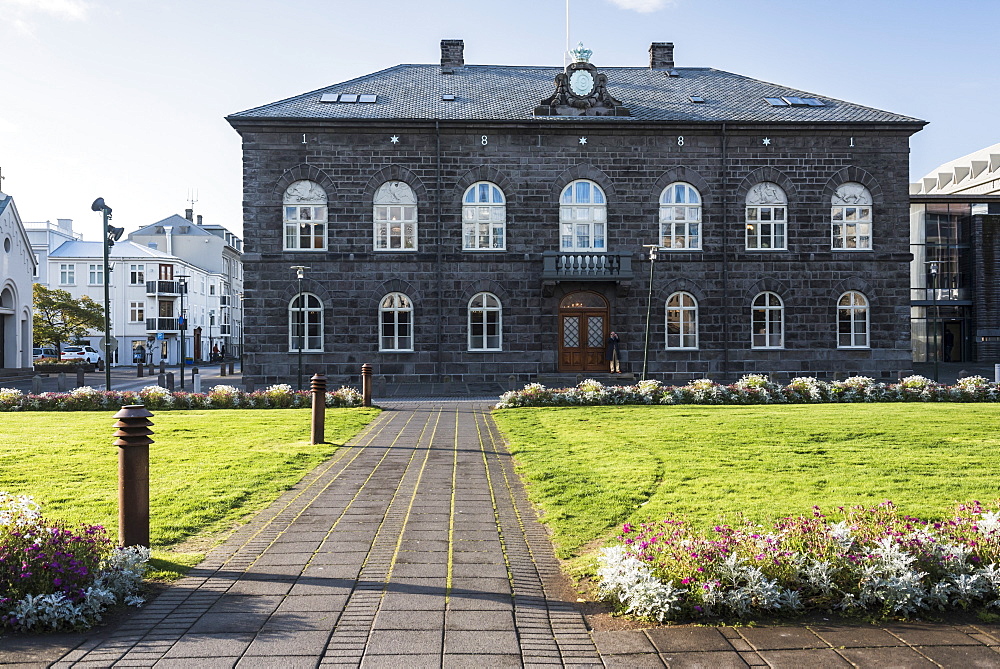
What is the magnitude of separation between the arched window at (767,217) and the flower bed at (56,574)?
28673 millimetres

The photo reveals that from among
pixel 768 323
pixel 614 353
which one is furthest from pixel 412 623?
pixel 768 323

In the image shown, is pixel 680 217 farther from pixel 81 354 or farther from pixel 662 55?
pixel 81 354

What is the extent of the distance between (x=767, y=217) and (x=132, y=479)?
94.0 feet

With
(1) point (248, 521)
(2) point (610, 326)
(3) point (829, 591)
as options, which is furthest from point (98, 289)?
(3) point (829, 591)

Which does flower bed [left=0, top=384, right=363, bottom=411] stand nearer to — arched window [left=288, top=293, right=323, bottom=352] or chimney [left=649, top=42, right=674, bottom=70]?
arched window [left=288, top=293, right=323, bottom=352]

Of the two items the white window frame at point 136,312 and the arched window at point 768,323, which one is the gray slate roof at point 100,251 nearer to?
the white window frame at point 136,312

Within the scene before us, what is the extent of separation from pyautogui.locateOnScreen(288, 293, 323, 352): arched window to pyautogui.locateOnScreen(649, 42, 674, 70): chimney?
19.3 meters

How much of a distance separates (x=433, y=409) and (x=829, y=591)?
51.9ft

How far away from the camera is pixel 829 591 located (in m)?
5.20

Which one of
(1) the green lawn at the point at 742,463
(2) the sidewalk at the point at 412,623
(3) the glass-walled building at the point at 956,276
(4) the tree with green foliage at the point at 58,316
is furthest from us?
(4) the tree with green foliage at the point at 58,316

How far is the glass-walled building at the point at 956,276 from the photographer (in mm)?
44875

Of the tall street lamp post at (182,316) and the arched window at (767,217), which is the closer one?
the arched window at (767,217)

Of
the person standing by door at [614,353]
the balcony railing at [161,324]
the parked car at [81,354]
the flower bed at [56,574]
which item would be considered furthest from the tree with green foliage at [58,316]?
the flower bed at [56,574]

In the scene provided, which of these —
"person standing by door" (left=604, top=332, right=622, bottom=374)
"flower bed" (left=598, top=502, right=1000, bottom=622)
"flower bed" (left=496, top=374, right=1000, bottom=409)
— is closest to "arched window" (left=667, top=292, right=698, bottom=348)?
"person standing by door" (left=604, top=332, right=622, bottom=374)
